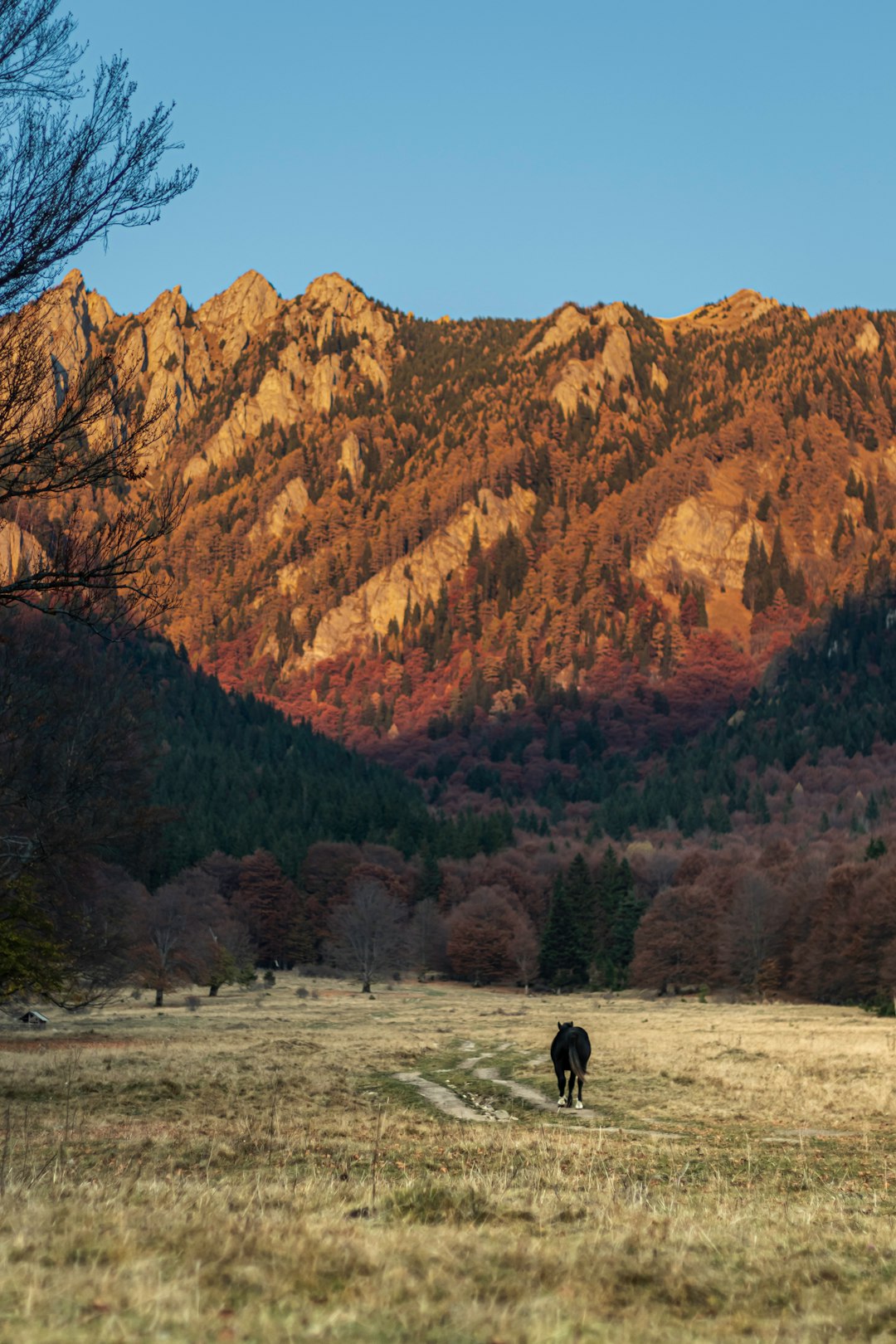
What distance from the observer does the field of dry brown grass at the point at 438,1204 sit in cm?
761

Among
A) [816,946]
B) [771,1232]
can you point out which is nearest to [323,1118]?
[771,1232]

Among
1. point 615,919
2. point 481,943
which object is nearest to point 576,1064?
point 481,943

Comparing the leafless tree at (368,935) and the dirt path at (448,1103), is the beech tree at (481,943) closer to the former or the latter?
the leafless tree at (368,935)

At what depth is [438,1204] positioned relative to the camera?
1122cm

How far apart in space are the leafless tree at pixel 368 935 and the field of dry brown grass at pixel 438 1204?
86.8m

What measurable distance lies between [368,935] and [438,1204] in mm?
113619

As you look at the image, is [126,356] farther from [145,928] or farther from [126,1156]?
[145,928]

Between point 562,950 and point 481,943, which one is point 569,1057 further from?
point 481,943

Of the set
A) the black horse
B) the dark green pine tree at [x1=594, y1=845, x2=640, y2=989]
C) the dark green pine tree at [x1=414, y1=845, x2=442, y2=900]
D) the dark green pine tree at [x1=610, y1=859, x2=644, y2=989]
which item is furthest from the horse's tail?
the dark green pine tree at [x1=414, y1=845, x2=442, y2=900]

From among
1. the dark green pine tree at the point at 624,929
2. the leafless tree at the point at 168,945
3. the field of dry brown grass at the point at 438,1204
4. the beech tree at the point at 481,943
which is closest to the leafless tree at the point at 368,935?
the beech tree at the point at 481,943

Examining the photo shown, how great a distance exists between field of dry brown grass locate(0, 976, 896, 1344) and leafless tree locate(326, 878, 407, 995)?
86774mm

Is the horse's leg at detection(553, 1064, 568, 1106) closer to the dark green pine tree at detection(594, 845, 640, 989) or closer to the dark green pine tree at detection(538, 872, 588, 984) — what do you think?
the dark green pine tree at detection(594, 845, 640, 989)

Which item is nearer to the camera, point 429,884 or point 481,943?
point 481,943

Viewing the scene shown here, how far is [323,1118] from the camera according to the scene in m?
23.1
